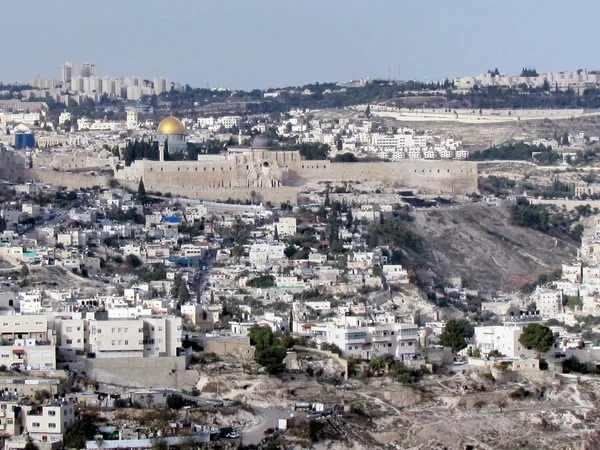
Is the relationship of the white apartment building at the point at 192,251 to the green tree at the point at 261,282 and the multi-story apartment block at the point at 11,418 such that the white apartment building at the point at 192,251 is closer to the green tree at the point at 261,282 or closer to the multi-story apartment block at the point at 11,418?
the green tree at the point at 261,282

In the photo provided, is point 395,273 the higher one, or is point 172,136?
point 172,136

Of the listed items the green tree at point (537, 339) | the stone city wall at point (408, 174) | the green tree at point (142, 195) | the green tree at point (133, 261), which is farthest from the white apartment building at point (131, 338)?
the stone city wall at point (408, 174)

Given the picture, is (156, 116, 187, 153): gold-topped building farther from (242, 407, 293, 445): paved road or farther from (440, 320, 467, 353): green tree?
(242, 407, 293, 445): paved road

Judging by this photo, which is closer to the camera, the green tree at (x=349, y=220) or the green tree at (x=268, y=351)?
the green tree at (x=268, y=351)

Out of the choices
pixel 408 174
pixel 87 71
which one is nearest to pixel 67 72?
pixel 87 71

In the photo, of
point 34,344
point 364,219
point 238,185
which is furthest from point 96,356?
point 238,185

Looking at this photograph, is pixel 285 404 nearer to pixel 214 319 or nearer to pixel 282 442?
pixel 282 442

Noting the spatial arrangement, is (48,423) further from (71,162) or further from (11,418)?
(71,162)

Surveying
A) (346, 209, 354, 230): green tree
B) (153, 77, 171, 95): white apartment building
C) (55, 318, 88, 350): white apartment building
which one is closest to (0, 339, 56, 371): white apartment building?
(55, 318, 88, 350): white apartment building
